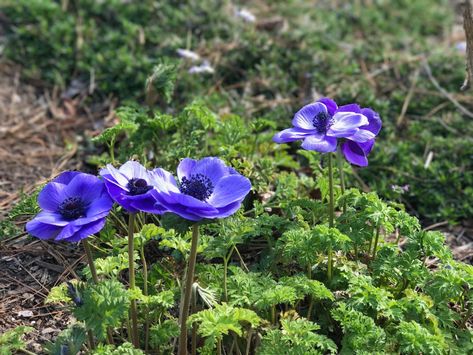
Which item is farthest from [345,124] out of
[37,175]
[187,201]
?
[37,175]

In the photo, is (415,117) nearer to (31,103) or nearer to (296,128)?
(296,128)

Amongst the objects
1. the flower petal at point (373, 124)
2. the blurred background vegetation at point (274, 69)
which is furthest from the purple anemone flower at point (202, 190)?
the blurred background vegetation at point (274, 69)

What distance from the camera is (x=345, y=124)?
7.94 feet

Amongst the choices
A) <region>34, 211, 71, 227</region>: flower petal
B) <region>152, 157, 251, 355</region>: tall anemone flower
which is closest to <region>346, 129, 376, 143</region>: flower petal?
<region>152, 157, 251, 355</region>: tall anemone flower

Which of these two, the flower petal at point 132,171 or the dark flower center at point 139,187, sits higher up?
the dark flower center at point 139,187

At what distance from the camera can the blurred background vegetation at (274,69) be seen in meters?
3.80

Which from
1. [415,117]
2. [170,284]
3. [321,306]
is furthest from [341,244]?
[415,117]

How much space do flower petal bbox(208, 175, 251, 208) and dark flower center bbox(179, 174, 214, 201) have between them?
0.02 meters

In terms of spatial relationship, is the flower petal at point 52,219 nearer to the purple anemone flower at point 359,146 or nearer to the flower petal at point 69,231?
the flower petal at point 69,231

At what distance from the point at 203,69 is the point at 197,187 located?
2541 millimetres

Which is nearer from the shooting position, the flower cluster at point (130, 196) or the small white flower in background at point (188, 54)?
the flower cluster at point (130, 196)

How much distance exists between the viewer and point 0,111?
455 centimetres

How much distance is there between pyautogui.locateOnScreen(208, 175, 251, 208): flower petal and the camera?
2.05 meters

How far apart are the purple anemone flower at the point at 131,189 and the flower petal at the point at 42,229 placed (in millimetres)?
211
